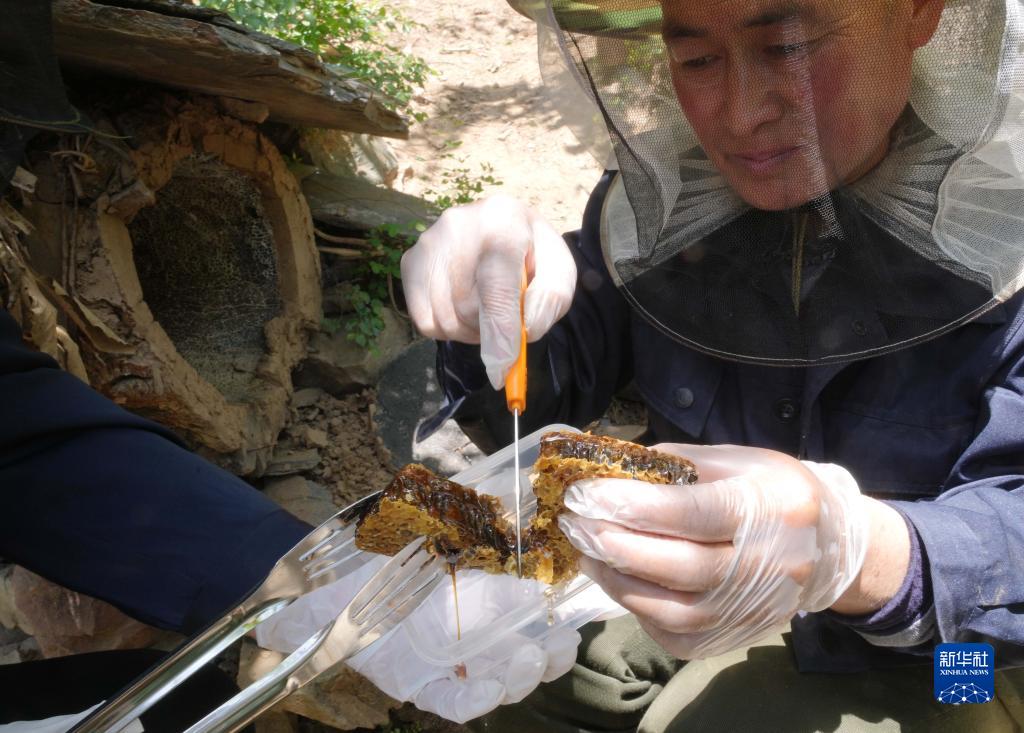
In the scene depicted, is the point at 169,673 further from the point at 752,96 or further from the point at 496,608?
the point at 752,96

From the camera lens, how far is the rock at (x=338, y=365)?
3.12 meters

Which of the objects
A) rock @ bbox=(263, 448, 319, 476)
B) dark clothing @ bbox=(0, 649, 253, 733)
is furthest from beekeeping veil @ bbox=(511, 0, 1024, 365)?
rock @ bbox=(263, 448, 319, 476)

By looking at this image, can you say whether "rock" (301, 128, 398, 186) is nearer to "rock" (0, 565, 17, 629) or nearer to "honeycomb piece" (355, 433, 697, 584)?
"rock" (0, 565, 17, 629)

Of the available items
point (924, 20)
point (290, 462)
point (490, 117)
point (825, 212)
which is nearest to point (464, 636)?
point (825, 212)

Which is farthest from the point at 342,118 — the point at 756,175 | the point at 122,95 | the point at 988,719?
the point at 988,719

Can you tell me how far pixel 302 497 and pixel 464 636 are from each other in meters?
1.33

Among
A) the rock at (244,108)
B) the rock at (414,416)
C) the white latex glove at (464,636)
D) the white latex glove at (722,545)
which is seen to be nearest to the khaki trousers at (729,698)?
the white latex glove at (464,636)

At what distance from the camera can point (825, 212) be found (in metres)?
1.43

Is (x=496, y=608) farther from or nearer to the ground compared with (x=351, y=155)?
nearer to the ground

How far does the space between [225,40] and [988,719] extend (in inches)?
92.7

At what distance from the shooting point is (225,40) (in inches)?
85.5

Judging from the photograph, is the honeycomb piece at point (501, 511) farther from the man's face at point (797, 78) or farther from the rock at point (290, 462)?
the rock at point (290, 462)

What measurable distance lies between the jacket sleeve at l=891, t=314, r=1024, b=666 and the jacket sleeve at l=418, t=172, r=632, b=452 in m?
0.75

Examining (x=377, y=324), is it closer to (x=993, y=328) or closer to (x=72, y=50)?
(x=72, y=50)
